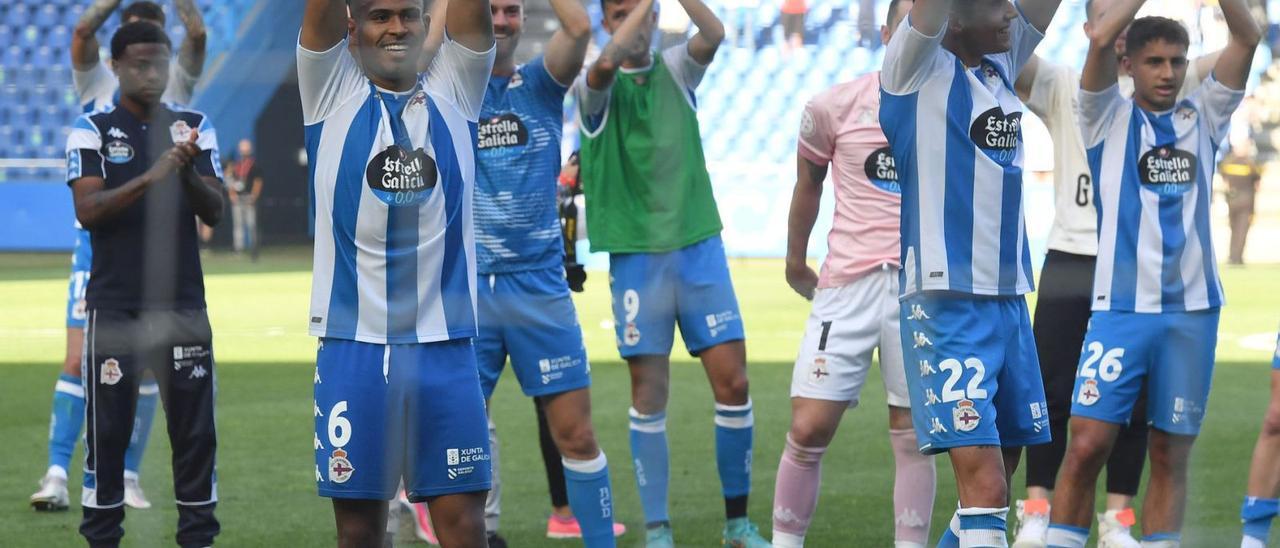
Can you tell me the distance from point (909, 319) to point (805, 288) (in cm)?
81

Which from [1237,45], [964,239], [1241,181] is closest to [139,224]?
[964,239]

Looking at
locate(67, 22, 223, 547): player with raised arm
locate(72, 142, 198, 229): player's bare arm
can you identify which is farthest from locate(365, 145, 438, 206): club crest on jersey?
locate(67, 22, 223, 547): player with raised arm

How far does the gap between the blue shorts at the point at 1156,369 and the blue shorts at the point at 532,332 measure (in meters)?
1.48

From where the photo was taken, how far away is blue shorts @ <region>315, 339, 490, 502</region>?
125 inches

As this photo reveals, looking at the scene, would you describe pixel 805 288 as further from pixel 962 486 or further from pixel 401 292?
pixel 401 292

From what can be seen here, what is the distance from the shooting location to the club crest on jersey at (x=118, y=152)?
4684 mm

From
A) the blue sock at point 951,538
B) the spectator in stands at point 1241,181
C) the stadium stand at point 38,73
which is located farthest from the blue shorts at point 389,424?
the stadium stand at point 38,73

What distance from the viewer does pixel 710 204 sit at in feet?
17.2

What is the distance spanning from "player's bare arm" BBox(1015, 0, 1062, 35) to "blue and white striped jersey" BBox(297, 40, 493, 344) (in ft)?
4.60

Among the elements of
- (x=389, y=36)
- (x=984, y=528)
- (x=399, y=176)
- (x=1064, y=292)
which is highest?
(x=389, y=36)

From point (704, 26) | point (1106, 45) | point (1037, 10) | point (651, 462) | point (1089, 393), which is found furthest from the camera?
point (651, 462)

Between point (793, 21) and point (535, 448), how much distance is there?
2.34 meters

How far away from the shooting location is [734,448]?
204 inches

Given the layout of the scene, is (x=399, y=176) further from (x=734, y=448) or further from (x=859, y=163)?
(x=734, y=448)
